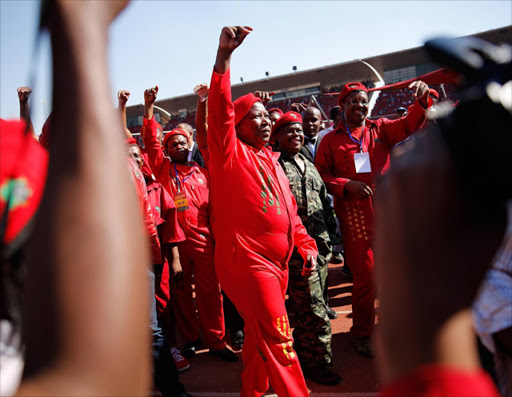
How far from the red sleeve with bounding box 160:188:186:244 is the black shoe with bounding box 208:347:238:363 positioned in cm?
114

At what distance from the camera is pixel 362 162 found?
13.5ft

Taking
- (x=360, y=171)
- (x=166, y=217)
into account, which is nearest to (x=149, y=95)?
(x=166, y=217)

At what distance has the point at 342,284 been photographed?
6.24m

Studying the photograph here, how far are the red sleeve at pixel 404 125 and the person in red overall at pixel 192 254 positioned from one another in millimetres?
1936

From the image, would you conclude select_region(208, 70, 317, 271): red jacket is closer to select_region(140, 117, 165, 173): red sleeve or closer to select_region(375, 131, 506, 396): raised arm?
select_region(140, 117, 165, 173): red sleeve

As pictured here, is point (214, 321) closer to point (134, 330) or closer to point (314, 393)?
point (314, 393)

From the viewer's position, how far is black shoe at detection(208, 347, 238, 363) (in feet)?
13.3

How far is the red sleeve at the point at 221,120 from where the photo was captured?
262 cm

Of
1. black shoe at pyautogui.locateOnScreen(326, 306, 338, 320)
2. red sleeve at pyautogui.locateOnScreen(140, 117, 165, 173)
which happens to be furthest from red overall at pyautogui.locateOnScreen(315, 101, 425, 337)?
red sleeve at pyautogui.locateOnScreen(140, 117, 165, 173)

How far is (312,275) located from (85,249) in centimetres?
304

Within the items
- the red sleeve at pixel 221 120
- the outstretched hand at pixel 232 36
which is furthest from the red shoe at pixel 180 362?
the outstretched hand at pixel 232 36

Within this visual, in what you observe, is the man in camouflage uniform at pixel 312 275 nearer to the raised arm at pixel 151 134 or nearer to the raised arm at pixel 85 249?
the raised arm at pixel 151 134

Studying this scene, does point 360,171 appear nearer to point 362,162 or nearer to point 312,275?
point 362,162

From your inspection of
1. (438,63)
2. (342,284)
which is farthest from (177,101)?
(438,63)
